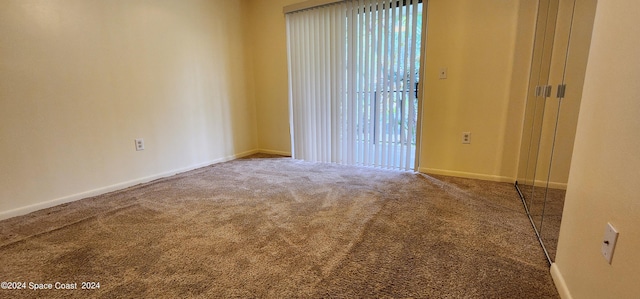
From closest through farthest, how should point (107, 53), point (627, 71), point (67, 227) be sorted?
point (627, 71), point (67, 227), point (107, 53)

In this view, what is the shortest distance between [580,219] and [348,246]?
3.37 ft

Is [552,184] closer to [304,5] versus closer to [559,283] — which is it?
[559,283]

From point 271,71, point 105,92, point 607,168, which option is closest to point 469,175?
point 607,168

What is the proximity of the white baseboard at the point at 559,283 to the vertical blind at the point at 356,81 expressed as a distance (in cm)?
184

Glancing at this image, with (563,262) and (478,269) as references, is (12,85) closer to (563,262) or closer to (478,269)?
(478,269)

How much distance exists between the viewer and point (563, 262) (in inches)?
47.4

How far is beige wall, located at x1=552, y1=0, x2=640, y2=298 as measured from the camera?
30.4 inches

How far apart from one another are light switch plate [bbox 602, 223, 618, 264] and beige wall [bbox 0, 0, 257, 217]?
3.29m

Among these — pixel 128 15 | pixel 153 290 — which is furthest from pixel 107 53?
pixel 153 290

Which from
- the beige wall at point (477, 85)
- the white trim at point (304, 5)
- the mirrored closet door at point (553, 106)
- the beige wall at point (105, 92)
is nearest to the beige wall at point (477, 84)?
the beige wall at point (477, 85)

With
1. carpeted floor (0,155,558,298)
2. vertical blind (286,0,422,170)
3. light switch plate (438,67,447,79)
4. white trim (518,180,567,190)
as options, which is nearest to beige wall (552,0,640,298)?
white trim (518,180,567,190)

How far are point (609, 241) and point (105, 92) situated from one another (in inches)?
131

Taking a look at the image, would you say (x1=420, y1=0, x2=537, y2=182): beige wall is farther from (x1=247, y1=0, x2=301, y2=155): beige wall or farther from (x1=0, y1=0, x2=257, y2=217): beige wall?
(x1=0, y1=0, x2=257, y2=217): beige wall

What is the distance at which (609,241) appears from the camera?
87 cm
